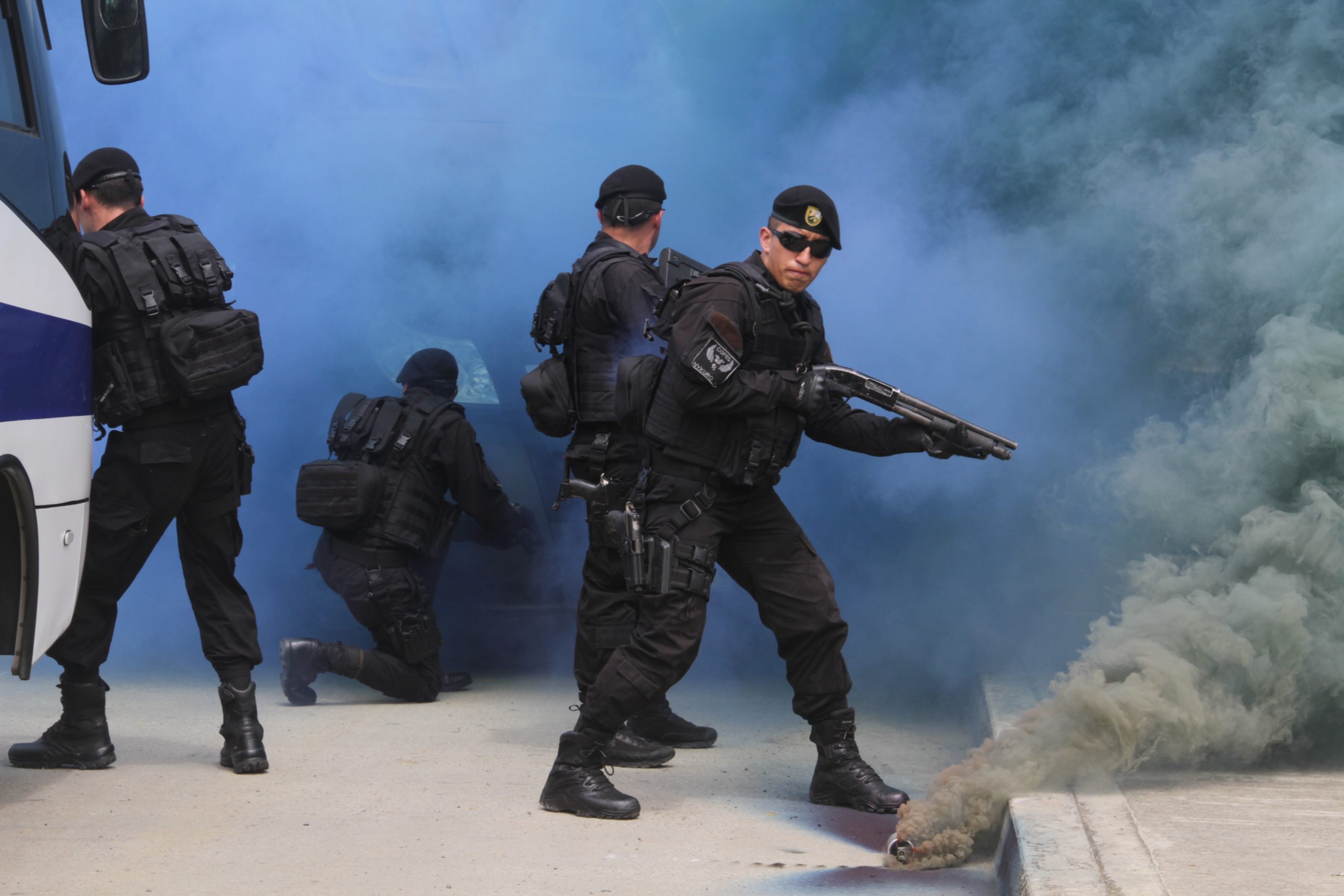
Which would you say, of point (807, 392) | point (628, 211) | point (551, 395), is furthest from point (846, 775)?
point (628, 211)

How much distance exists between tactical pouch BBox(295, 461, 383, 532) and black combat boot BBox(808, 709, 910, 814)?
6.83 ft

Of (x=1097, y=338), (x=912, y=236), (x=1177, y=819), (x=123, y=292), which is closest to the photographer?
(x=1177, y=819)

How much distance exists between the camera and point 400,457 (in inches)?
213

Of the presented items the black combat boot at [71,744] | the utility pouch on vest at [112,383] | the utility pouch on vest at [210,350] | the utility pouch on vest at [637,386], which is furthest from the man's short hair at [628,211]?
the black combat boot at [71,744]

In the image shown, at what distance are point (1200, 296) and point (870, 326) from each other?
1.31 metres

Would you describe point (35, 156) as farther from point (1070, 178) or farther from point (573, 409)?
point (1070, 178)

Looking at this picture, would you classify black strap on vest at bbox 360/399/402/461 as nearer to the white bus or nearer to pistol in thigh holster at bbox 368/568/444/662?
pistol in thigh holster at bbox 368/568/444/662

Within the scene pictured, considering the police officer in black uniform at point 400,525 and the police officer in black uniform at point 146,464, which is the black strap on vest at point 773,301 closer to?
the police officer in black uniform at point 146,464

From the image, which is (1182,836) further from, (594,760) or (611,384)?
(611,384)

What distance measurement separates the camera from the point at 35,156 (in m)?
3.79

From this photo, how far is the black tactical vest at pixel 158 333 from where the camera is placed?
4.07 meters

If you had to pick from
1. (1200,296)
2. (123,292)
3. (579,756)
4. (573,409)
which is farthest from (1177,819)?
(123,292)

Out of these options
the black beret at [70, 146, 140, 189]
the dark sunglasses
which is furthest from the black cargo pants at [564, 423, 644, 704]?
the black beret at [70, 146, 140, 189]

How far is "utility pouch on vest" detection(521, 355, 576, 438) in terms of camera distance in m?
4.61
